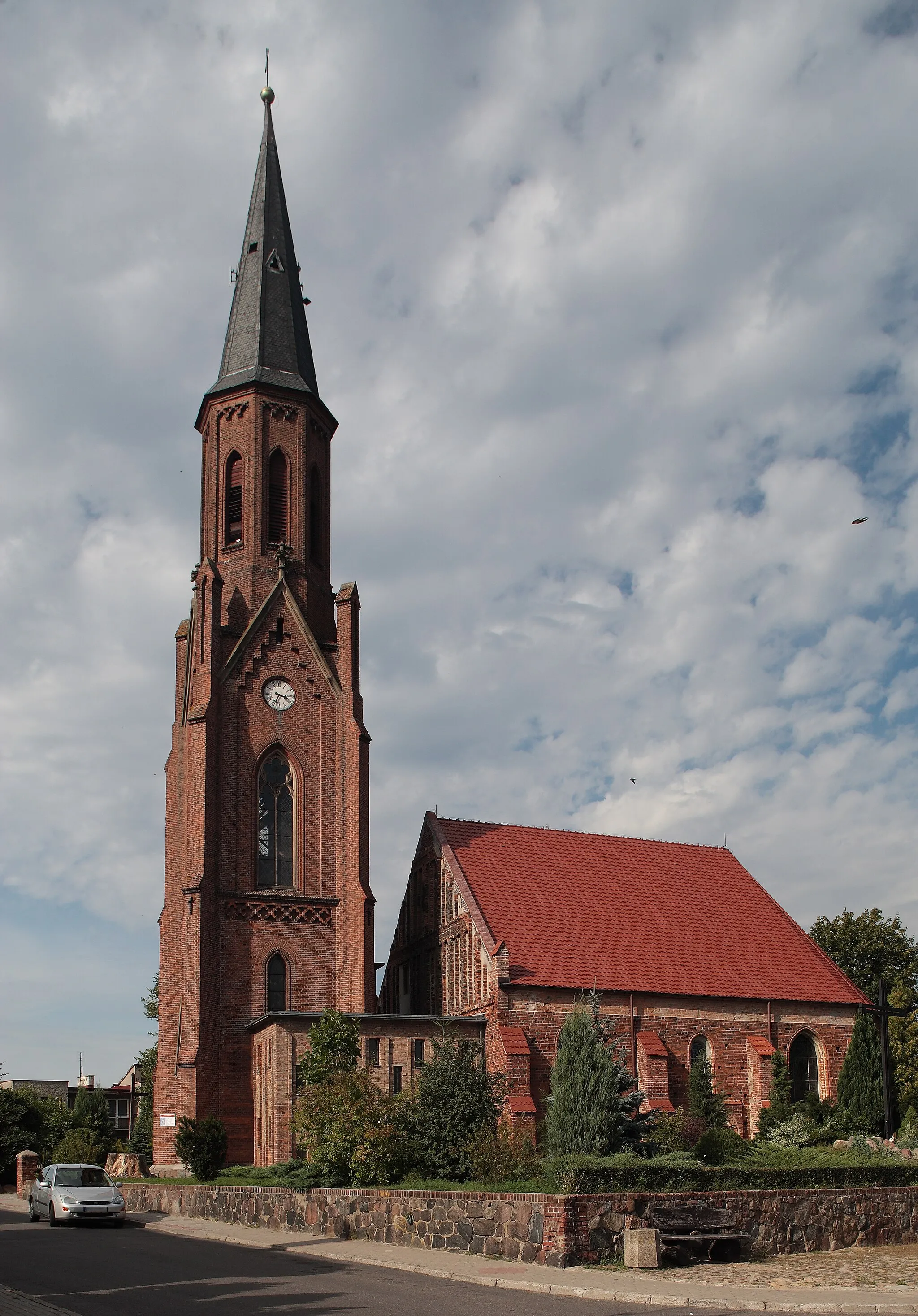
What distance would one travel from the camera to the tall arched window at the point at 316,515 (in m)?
42.5

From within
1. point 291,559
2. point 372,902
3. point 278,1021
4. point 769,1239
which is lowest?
point 769,1239

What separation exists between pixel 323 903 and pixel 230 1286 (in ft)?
66.5

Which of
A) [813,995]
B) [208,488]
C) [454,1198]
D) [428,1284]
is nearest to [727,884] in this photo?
[813,995]

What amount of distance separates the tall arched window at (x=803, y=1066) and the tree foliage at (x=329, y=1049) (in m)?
14.6

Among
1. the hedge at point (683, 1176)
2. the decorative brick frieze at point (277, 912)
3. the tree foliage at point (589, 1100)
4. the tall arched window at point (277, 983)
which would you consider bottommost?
the hedge at point (683, 1176)

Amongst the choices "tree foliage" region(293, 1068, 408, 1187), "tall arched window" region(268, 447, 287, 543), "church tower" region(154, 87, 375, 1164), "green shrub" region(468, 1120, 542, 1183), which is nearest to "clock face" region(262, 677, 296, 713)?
"church tower" region(154, 87, 375, 1164)

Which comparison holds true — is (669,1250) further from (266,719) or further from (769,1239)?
(266,719)

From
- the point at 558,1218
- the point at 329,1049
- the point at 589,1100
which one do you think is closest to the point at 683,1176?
the point at 558,1218

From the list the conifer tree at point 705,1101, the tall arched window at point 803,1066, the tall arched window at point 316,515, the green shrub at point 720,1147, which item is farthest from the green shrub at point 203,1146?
the tall arched window at point 316,515

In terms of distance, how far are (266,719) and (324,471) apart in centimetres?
964

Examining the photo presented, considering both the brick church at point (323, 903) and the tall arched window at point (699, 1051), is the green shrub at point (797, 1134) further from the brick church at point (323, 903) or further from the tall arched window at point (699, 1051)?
the tall arched window at point (699, 1051)

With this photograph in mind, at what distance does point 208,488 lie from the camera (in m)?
42.5

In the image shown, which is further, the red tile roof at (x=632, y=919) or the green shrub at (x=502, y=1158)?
the red tile roof at (x=632, y=919)

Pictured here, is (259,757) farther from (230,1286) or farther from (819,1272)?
(819,1272)
